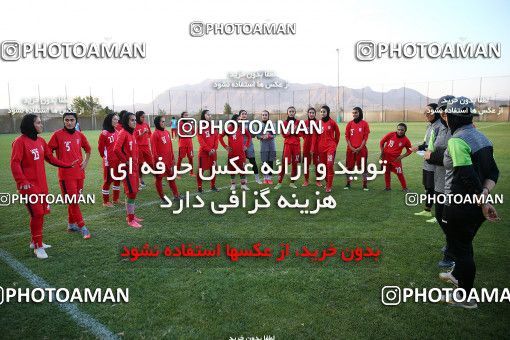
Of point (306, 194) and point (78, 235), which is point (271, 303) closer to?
point (78, 235)

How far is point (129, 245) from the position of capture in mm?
5578

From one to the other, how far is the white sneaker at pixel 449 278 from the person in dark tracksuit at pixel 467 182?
0.30m

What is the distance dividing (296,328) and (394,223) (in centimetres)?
396

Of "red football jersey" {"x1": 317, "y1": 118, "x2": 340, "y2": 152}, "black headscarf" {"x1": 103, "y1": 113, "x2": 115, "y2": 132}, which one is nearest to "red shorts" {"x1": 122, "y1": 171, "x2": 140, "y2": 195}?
"black headscarf" {"x1": 103, "y1": 113, "x2": 115, "y2": 132}

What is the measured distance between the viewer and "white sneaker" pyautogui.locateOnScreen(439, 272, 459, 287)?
4082mm

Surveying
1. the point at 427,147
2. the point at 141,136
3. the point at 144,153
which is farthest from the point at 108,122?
the point at 427,147

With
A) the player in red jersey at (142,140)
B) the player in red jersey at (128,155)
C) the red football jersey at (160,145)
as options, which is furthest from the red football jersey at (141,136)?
the player in red jersey at (128,155)

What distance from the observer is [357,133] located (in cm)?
924

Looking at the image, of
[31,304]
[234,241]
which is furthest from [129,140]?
[31,304]

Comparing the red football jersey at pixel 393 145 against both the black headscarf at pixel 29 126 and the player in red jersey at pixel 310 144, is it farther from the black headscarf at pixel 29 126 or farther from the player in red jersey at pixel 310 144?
the black headscarf at pixel 29 126

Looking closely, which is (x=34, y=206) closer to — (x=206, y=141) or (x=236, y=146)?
(x=206, y=141)

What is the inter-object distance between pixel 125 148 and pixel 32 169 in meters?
1.55

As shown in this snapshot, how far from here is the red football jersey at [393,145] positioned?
927 centimetres

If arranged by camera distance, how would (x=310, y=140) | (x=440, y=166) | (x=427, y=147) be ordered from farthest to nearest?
(x=310, y=140), (x=427, y=147), (x=440, y=166)
